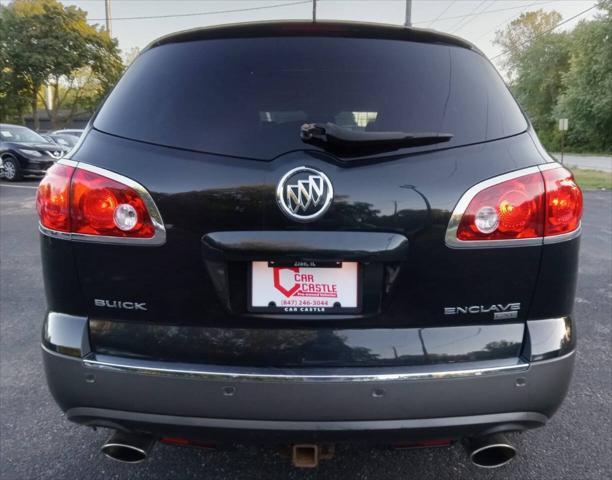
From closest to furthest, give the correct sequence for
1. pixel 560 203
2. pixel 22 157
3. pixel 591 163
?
pixel 560 203, pixel 22 157, pixel 591 163

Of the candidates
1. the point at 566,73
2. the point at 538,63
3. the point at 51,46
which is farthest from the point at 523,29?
the point at 51,46

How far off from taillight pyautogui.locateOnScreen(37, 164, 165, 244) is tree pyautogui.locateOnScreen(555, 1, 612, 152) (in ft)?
141

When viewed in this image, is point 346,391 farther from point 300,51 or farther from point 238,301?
point 300,51

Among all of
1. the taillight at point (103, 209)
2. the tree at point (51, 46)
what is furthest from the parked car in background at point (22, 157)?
the tree at point (51, 46)

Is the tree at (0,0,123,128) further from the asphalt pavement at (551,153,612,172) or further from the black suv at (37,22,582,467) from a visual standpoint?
→ the black suv at (37,22,582,467)

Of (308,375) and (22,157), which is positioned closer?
(308,375)

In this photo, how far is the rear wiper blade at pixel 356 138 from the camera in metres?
1.58

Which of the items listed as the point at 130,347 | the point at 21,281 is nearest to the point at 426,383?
the point at 130,347

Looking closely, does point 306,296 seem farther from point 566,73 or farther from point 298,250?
point 566,73

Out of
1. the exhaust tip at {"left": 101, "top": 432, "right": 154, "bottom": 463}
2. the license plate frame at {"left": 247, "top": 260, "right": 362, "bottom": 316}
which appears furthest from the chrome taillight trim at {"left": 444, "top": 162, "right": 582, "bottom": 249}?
the exhaust tip at {"left": 101, "top": 432, "right": 154, "bottom": 463}

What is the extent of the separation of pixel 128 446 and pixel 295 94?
1.30 meters

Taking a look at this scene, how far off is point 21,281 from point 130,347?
4.11 meters

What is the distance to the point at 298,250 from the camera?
5.16 ft

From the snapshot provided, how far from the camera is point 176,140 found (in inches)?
65.2
